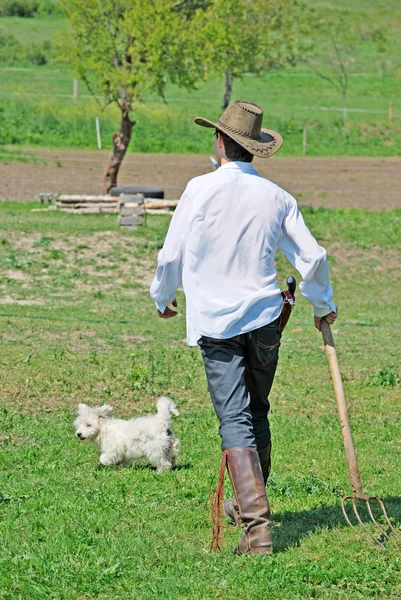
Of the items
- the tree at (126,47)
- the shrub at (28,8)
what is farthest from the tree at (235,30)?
the shrub at (28,8)

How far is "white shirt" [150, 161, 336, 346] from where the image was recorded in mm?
5008

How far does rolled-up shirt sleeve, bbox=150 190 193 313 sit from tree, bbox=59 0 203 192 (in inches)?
717

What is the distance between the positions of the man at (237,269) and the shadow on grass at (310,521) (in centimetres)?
40

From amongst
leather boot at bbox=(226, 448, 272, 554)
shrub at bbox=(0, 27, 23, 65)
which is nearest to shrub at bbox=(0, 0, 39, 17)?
shrub at bbox=(0, 27, 23, 65)

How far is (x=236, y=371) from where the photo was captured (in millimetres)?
5055

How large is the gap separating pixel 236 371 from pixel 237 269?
523mm

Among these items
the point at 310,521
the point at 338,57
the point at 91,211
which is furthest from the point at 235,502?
the point at 338,57

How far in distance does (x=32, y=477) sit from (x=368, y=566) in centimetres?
266

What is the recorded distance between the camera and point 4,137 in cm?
3381

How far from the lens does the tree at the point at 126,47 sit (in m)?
23.0

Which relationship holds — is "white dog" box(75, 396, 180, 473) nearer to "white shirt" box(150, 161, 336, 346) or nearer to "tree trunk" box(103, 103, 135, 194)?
"white shirt" box(150, 161, 336, 346)

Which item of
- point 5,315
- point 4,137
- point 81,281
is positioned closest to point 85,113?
point 4,137

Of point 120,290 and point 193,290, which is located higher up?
point 193,290

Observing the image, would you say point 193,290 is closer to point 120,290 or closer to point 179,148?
point 120,290
